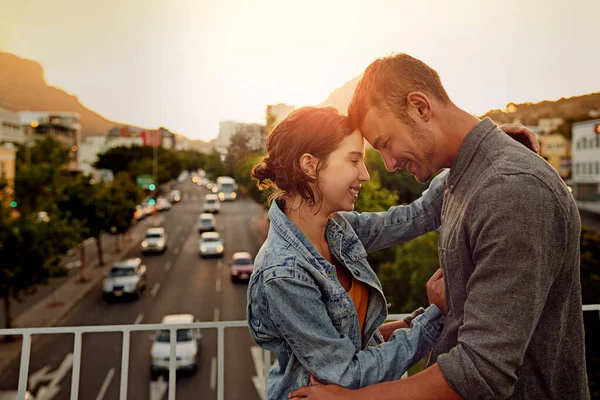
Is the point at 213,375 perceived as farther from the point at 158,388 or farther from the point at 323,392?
the point at 323,392

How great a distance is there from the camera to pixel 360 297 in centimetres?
146

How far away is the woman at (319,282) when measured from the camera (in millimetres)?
1198

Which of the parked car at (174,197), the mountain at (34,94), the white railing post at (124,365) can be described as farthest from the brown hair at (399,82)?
the mountain at (34,94)

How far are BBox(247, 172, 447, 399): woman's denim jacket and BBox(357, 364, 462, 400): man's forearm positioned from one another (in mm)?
54

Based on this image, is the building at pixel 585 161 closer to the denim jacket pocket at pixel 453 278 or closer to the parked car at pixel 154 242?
the parked car at pixel 154 242

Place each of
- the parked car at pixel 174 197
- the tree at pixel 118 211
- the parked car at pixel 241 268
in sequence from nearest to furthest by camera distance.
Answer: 1. the parked car at pixel 241 268
2. the tree at pixel 118 211
3. the parked car at pixel 174 197

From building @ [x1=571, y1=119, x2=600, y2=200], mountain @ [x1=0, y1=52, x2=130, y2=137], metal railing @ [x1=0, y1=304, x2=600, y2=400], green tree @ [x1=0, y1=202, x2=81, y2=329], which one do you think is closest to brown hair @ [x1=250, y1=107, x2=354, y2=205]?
metal railing @ [x1=0, y1=304, x2=600, y2=400]

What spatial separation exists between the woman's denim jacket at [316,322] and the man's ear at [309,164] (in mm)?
134

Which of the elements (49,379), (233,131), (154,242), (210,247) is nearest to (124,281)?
(49,379)

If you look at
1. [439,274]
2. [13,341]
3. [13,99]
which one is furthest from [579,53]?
[13,99]

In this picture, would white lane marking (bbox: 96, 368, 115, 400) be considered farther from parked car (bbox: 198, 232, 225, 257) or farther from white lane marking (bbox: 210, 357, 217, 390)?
parked car (bbox: 198, 232, 225, 257)

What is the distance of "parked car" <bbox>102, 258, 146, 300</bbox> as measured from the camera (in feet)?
72.7

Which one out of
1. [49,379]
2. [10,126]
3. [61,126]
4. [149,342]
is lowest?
[49,379]

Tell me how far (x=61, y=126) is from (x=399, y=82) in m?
88.4
